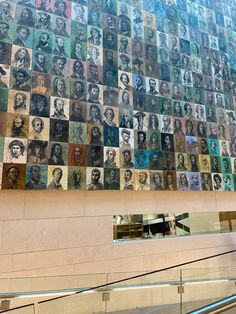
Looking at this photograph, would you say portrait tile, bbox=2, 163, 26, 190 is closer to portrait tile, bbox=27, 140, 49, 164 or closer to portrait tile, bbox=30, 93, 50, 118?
portrait tile, bbox=27, 140, 49, 164

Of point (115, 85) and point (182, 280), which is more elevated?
point (115, 85)

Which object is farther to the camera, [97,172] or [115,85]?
[115,85]

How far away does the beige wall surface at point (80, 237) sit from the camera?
17.1 ft

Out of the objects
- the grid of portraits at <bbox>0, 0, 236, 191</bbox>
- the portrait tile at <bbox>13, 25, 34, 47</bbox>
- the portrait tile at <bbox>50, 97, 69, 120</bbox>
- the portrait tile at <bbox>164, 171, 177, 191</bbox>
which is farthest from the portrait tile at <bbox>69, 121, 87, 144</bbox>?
the portrait tile at <bbox>164, 171, 177, 191</bbox>

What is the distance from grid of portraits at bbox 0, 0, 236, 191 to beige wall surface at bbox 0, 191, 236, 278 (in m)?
0.38

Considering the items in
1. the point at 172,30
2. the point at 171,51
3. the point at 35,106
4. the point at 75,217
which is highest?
the point at 172,30

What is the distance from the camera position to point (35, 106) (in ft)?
18.5

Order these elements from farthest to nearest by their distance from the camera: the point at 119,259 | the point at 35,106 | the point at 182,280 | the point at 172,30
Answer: the point at 172,30 → the point at 119,259 → the point at 35,106 → the point at 182,280

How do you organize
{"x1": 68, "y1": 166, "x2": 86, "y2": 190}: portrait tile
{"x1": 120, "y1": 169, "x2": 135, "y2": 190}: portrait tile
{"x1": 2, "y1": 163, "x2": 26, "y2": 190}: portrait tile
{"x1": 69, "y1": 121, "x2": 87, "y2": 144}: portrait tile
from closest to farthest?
{"x1": 2, "y1": 163, "x2": 26, "y2": 190}: portrait tile → {"x1": 68, "y1": 166, "x2": 86, "y2": 190}: portrait tile → {"x1": 69, "y1": 121, "x2": 87, "y2": 144}: portrait tile → {"x1": 120, "y1": 169, "x2": 135, "y2": 190}: portrait tile

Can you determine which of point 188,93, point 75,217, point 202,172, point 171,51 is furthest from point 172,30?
point 75,217

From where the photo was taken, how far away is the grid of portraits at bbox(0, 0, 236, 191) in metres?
5.54

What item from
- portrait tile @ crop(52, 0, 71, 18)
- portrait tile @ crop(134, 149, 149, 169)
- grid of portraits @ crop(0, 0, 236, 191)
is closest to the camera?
grid of portraits @ crop(0, 0, 236, 191)

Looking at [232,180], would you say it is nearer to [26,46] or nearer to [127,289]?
[127,289]

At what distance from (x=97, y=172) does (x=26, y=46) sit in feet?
11.2
